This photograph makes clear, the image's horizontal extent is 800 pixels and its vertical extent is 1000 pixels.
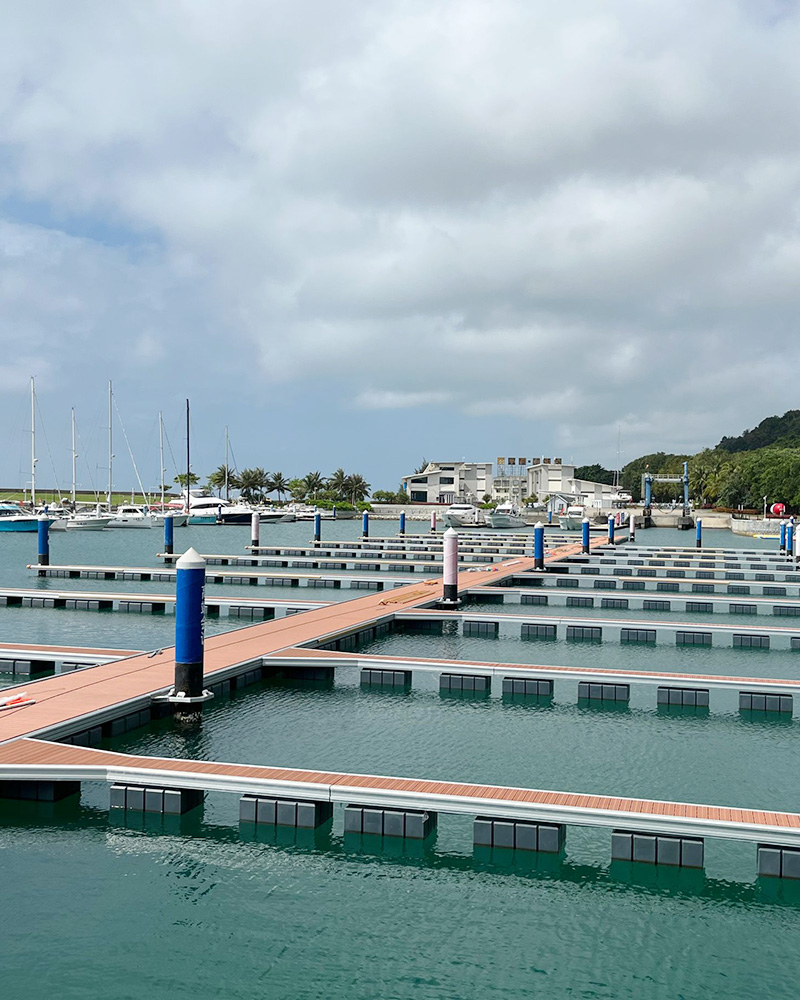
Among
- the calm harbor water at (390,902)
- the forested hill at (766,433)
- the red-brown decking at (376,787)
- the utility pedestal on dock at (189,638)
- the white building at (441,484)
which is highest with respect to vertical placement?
the forested hill at (766,433)

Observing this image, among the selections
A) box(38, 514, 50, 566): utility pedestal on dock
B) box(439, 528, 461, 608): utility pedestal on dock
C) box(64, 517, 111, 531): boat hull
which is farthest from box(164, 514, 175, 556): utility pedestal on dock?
box(64, 517, 111, 531): boat hull

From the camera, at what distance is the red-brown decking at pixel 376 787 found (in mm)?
8742

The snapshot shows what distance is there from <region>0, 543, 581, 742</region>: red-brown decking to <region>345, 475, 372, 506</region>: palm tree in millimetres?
101132

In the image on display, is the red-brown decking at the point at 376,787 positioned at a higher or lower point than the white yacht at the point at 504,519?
lower

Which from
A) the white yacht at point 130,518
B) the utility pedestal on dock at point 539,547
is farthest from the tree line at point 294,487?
the utility pedestal on dock at point 539,547

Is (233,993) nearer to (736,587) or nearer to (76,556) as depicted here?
(736,587)

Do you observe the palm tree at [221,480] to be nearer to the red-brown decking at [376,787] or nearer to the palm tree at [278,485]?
the palm tree at [278,485]

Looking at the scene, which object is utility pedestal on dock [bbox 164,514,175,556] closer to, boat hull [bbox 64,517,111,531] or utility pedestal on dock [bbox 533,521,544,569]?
utility pedestal on dock [bbox 533,521,544,569]

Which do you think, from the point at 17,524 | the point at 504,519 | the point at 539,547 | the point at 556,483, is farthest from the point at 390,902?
the point at 556,483

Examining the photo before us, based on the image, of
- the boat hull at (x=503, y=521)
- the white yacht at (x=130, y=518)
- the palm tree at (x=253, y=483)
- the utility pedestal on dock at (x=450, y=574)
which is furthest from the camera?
the palm tree at (x=253, y=483)

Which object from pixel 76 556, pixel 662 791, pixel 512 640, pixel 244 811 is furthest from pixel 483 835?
pixel 76 556

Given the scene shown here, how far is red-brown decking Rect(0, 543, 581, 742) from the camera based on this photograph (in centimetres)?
1186

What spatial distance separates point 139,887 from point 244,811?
4.46 feet

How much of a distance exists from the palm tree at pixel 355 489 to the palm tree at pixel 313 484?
13.4ft
